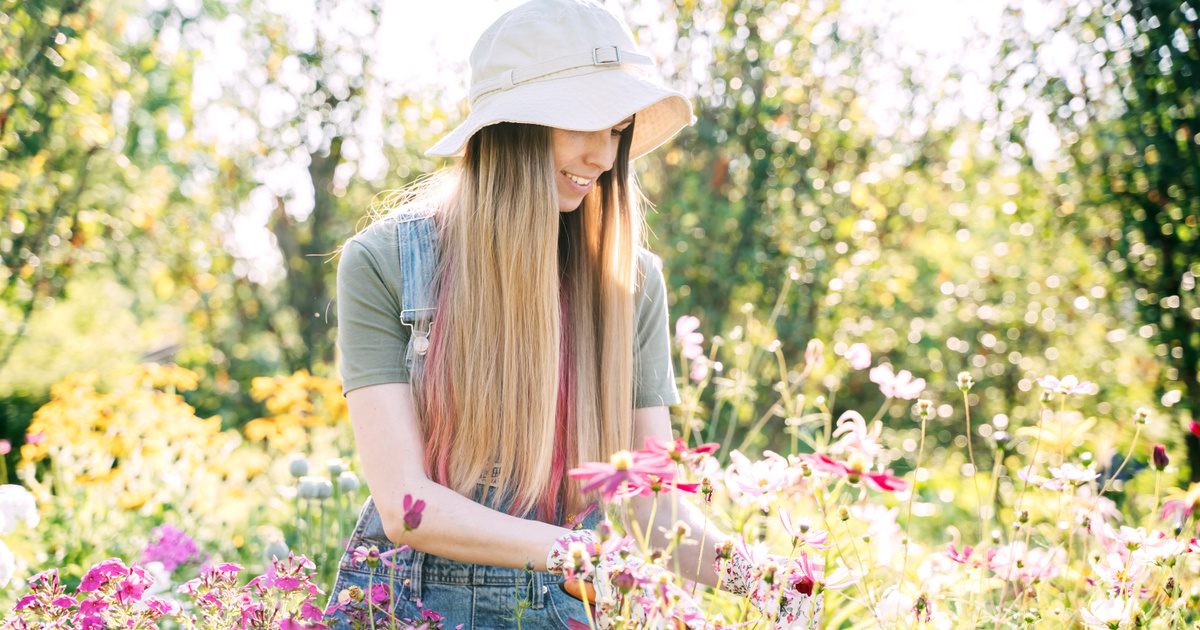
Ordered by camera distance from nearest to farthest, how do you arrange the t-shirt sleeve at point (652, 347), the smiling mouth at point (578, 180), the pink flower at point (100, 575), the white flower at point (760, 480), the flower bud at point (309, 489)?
the white flower at point (760, 480), the pink flower at point (100, 575), the smiling mouth at point (578, 180), the t-shirt sleeve at point (652, 347), the flower bud at point (309, 489)

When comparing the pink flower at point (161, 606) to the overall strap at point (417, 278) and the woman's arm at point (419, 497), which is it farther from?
the overall strap at point (417, 278)

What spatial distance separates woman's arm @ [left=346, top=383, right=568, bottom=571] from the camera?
1.36 m

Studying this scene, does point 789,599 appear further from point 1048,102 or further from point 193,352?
point 193,352

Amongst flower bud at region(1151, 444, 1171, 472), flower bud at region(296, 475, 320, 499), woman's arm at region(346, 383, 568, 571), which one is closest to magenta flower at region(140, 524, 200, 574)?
flower bud at region(296, 475, 320, 499)

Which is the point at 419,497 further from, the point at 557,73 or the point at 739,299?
the point at 739,299

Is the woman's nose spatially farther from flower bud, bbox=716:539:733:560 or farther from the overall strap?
flower bud, bbox=716:539:733:560

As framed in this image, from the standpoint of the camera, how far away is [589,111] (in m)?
1.54

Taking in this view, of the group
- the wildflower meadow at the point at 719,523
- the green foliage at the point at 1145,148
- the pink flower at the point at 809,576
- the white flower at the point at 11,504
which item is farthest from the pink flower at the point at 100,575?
the green foliage at the point at 1145,148

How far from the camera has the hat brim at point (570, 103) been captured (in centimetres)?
153

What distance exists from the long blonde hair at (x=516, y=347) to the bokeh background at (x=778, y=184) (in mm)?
1039

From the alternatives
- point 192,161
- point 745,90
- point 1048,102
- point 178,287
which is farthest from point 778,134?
point 178,287

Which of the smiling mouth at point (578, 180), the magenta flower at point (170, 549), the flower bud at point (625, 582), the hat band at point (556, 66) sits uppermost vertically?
the hat band at point (556, 66)

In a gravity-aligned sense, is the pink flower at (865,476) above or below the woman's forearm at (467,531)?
above

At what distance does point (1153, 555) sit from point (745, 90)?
322cm
